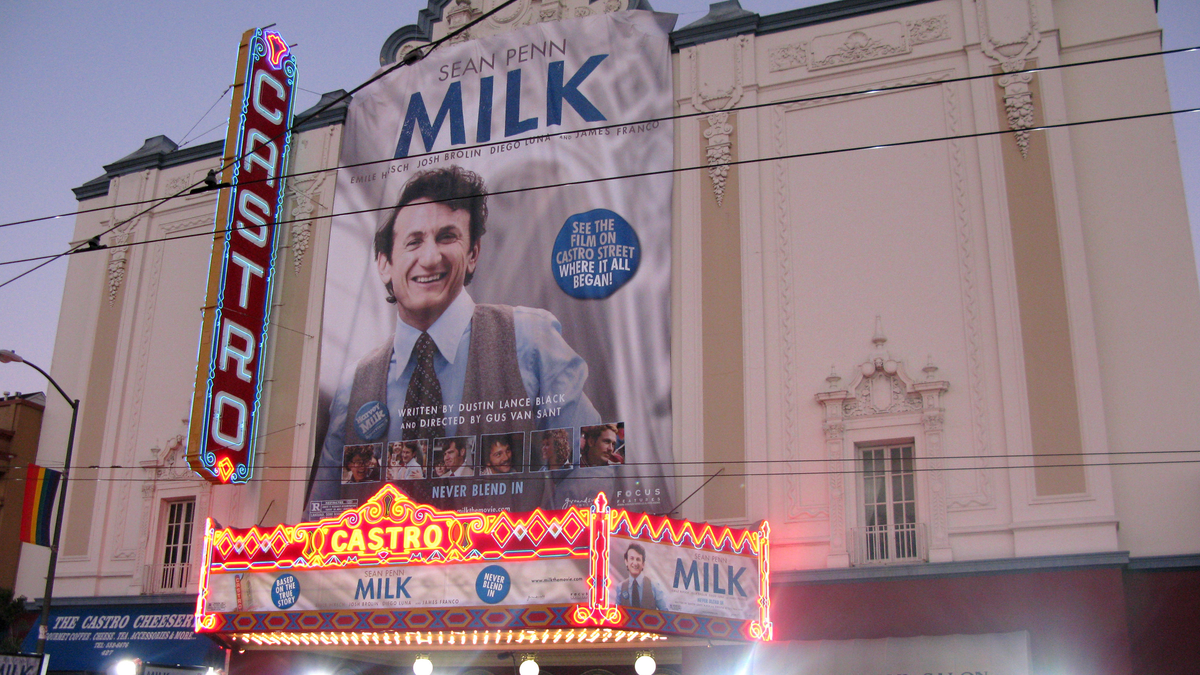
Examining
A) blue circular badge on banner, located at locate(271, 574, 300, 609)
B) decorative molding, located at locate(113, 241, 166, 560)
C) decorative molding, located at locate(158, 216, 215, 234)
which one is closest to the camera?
blue circular badge on banner, located at locate(271, 574, 300, 609)

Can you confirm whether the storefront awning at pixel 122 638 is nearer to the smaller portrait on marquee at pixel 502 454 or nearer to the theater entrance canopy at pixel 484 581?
the theater entrance canopy at pixel 484 581

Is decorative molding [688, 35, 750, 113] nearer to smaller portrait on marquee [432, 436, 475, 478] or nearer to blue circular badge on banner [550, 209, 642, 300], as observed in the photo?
blue circular badge on banner [550, 209, 642, 300]

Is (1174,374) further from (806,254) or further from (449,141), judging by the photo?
(449,141)

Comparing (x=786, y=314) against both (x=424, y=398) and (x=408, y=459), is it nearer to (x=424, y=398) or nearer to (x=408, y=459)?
(x=424, y=398)

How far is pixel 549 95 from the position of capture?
21.0 metres

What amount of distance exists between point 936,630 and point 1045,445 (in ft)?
10.0

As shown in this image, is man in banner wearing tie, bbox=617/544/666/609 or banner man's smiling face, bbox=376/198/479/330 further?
banner man's smiling face, bbox=376/198/479/330

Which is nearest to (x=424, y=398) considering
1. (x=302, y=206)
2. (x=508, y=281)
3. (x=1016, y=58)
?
(x=508, y=281)

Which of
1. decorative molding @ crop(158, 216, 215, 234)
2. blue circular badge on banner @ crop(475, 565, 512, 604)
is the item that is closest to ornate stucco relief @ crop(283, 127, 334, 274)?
decorative molding @ crop(158, 216, 215, 234)

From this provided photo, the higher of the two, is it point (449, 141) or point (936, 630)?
point (449, 141)

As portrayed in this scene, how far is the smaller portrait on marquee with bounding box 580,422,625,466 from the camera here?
60.2 feet

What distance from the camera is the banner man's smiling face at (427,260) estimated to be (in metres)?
20.5

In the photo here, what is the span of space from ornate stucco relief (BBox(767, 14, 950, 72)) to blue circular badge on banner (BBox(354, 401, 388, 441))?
9.15 meters

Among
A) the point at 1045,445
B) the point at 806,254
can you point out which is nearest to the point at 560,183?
the point at 806,254
